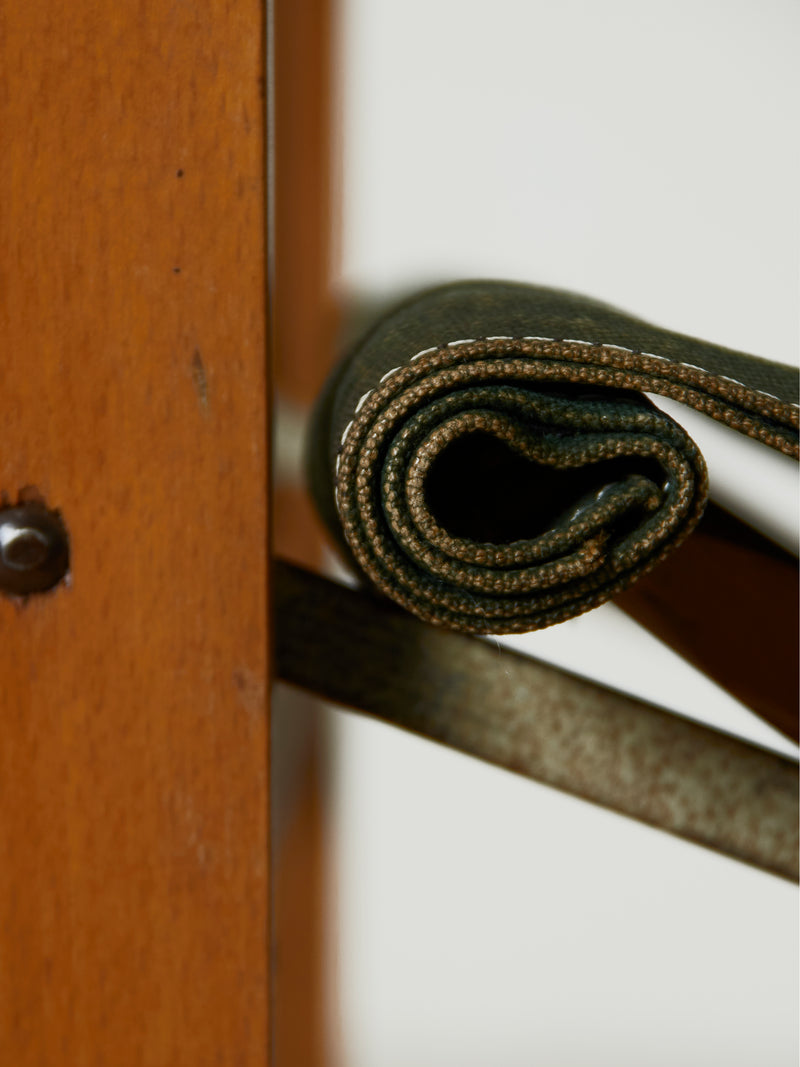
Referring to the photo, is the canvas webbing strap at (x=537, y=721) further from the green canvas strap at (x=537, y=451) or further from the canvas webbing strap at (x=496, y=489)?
the green canvas strap at (x=537, y=451)

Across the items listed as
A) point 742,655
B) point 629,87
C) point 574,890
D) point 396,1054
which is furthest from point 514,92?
point 396,1054

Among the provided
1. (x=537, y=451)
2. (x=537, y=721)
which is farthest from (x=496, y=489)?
(x=537, y=721)

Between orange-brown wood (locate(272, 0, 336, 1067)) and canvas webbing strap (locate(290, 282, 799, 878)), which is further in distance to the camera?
orange-brown wood (locate(272, 0, 336, 1067))

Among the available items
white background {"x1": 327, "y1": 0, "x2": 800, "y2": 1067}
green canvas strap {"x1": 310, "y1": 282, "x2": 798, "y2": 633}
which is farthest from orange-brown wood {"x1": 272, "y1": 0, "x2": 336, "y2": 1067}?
green canvas strap {"x1": 310, "y1": 282, "x2": 798, "y2": 633}

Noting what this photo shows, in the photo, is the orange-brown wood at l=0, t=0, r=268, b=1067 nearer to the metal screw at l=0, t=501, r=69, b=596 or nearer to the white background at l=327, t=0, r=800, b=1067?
the metal screw at l=0, t=501, r=69, b=596

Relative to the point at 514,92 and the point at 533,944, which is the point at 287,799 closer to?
the point at 533,944

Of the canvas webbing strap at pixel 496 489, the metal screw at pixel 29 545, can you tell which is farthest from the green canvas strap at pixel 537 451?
the metal screw at pixel 29 545

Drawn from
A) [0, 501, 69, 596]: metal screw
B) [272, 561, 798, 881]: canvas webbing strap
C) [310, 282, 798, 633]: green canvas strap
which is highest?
[310, 282, 798, 633]: green canvas strap
